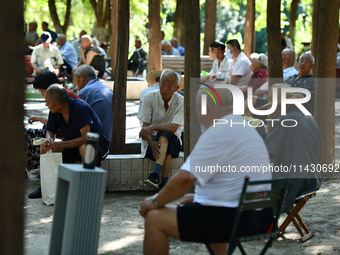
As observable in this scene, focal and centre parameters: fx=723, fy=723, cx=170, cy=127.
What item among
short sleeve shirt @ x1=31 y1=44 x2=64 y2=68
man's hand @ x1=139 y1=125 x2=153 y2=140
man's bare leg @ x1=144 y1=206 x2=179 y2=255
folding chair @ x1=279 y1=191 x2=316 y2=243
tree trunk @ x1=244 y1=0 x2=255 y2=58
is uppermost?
tree trunk @ x1=244 y1=0 x2=255 y2=58

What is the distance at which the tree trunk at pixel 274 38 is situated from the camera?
30.6ft

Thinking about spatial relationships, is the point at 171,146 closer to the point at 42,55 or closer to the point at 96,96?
the point at 96,96

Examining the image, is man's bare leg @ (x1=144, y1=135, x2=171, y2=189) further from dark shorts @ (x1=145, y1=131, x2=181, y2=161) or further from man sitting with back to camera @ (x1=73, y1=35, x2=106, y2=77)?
man sitting with back to camera @ (x1=73, y1=35, x2=106, y2=77)

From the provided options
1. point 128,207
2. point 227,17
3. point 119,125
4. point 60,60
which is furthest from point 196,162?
point 227,17

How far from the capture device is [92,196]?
5.15 meters

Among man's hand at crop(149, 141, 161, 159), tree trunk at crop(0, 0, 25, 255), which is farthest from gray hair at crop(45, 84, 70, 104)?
tree trunk at crop(0, 0, 25, 255)

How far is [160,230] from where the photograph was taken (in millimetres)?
4785

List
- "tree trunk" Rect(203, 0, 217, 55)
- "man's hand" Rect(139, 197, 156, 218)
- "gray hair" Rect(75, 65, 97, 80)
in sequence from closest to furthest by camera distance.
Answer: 1. "man's hand" Rect(139, 197, 156, 218)
2. "gray hair" Rect(75, 65, 97, 80)
3. "tree trunk" Rect(203, 0, 217, 55)

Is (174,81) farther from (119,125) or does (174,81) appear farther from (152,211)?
(152,211)

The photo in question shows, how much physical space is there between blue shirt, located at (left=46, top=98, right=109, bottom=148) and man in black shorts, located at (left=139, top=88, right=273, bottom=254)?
10.7 ft

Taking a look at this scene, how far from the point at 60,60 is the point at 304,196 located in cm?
1333

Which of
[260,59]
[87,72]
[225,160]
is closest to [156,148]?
[87,72]

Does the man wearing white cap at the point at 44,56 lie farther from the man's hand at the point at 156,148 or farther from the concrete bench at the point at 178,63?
the man's hand at the point at 156,148

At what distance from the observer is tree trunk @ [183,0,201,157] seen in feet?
24.0
